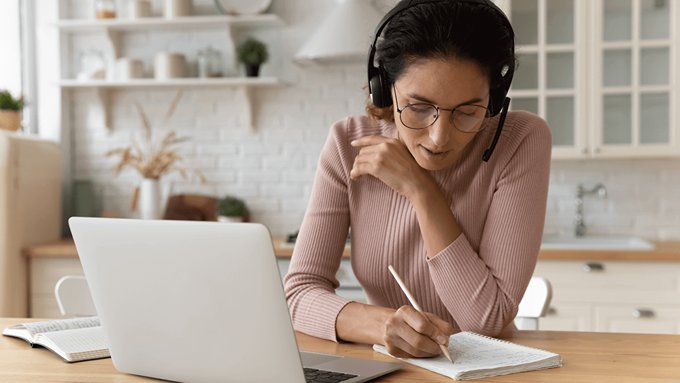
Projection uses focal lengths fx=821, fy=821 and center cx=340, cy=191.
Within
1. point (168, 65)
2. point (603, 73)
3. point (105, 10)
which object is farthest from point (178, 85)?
point (603, 73)

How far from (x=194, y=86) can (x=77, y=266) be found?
107 cm

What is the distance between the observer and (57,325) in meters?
1.59

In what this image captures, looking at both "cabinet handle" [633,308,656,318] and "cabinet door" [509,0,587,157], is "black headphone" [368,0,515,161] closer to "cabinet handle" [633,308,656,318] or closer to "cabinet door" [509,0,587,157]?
"cabinet handle" [633,308,656,318]

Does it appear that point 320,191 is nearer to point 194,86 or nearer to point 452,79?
point 452,79

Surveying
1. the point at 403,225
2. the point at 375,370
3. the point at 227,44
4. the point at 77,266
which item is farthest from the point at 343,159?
the point at 227,44

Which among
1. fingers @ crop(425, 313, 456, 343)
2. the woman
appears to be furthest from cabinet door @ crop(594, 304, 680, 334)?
fingers @ crop(425, 313, 456, 343)

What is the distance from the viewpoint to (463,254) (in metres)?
1.58

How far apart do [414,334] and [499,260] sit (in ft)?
1.23

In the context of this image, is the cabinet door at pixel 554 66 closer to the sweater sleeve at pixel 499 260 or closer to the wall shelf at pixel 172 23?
the wall shelf at pixel 172 23

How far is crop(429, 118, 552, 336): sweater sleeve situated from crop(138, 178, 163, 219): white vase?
8.47ft

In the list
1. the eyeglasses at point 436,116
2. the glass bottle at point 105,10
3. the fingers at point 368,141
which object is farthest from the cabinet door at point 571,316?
the glass bottle at point 105,10

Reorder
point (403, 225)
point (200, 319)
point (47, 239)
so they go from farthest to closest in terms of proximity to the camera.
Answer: point (47, 239) < point (403, 225) < point (200, 319)

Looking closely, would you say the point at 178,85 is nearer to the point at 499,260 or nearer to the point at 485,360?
the point at 499,260

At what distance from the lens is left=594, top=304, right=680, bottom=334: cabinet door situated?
3244 millimetres
